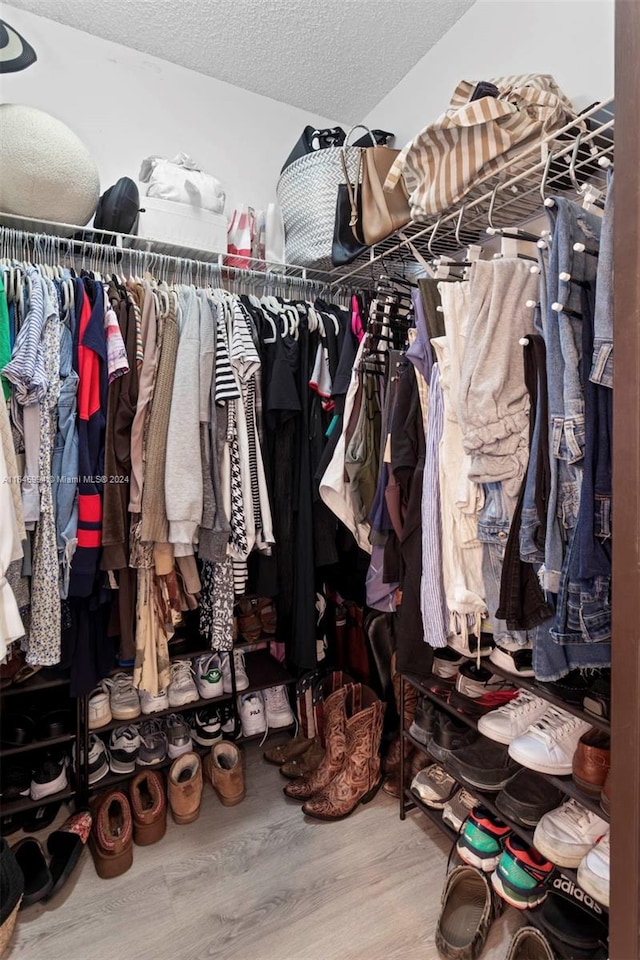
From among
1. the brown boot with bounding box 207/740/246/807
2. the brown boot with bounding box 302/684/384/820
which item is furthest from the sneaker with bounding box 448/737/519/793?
the brown boot with bounding box 207/740/246/807

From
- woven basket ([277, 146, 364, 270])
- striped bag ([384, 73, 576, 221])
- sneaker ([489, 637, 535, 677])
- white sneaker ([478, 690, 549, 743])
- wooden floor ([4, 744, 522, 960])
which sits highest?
woven basket ([277, 146, 364, 270])

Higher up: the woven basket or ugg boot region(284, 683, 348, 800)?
the woven basket

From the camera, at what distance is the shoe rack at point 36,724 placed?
5.01 ft

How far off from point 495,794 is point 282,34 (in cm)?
254

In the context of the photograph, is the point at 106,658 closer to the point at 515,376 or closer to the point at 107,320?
the point at 107,320

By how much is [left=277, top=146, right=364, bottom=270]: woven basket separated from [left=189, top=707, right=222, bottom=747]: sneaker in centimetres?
175

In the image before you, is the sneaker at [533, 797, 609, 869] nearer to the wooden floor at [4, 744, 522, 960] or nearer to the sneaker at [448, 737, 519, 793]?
the sneaker at [448, 737, 519, 793]

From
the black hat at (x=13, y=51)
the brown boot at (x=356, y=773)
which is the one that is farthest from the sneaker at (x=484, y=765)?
the black hat at (x=13, y=51)

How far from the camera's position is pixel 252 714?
6.47 ft

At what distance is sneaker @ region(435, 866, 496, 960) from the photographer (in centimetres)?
120

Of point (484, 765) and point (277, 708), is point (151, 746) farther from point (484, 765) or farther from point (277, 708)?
point (484, 765)

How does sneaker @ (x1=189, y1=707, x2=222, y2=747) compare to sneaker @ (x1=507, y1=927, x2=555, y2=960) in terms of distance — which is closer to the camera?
sneaker @ (x1=507, y1=927, x2=555, y2=960)

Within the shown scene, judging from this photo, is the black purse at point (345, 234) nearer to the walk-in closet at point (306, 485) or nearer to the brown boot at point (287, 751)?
the walk-in closet at point (306, 485)

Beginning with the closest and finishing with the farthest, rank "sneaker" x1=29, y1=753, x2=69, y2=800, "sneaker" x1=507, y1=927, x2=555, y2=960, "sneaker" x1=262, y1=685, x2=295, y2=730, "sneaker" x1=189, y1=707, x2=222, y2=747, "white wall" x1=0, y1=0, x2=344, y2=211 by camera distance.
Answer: "sneaker" x1=507, y1=927, x2=555, y2=960
"sneaker" x1=29, y1=753, x2=69, y2=800
"white wall" x1=0, y1=0, x2=344, y2=211
"sneaker" x1=189, y1=707, x2=222, y2=747
"sneaker" x1=262, y1=685, x2=295, y2=730
